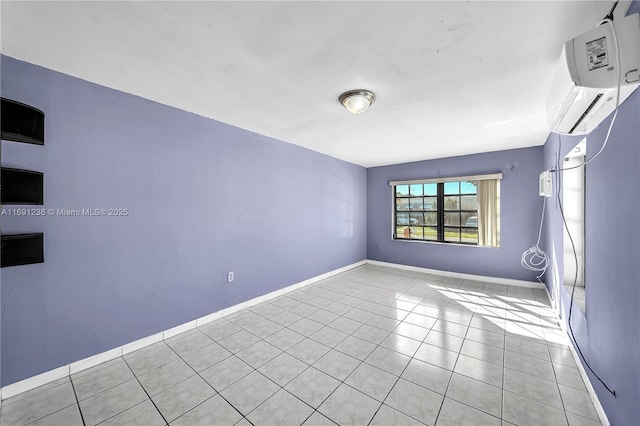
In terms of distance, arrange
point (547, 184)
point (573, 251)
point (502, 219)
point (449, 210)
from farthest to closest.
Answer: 1. point (449, 210)
2. point (502, 219)
3. point (547, 184)
4. point (573, 251)

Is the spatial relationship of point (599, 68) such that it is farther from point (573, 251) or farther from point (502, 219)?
point (502, 219)

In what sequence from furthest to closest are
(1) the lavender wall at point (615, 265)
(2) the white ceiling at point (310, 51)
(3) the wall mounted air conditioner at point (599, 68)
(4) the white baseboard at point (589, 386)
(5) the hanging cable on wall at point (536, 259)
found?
(5) the hanging cable on wall at point (536, 259) → (4) the white baseboard at point (589, 386) → (2) the white ceiling at point (310, 51) → (1) the lavender wall at point (615, 265) → (3) the wall mounted air conditioner at point (599, 68)

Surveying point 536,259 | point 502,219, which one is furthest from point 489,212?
point 536,259

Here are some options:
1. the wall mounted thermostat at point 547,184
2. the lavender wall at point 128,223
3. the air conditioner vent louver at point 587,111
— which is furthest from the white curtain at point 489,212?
the lavender wall at point 128,223

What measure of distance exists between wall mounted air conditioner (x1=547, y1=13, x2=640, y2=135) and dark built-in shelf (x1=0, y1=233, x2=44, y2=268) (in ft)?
11.1

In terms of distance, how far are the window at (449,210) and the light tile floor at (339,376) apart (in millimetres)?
1762

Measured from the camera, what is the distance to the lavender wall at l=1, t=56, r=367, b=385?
1.84m

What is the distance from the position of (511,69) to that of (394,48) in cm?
99

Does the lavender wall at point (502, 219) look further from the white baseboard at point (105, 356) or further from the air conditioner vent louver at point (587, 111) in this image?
the white baseboard at point (105, 356)

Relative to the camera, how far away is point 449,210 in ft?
16.3

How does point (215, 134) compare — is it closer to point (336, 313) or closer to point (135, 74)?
point (135, 74)

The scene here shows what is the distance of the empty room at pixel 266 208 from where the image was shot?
137 cm

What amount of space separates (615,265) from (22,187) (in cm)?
380

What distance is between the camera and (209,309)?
9.60 feet
